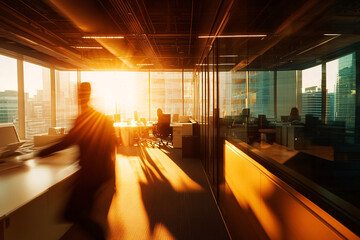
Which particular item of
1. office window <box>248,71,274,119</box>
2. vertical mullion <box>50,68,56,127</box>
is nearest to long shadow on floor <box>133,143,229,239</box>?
office window <box>248,71,274,119</box>

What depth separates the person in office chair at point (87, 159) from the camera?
1981 mm

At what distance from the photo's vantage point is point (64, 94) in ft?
37.3

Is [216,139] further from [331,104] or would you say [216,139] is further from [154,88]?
[154,88]

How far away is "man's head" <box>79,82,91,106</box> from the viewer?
2097 mm

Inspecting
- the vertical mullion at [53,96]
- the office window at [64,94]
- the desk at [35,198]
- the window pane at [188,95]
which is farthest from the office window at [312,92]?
the vertical mullion at [53,96]

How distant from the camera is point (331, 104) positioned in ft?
5.17

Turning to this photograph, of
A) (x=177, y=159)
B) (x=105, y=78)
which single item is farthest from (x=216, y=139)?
(x=105, y=78)

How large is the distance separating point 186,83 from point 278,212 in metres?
10.7

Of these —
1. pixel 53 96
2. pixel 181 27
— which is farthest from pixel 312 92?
pixel 53 96

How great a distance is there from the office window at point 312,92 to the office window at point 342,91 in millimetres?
80

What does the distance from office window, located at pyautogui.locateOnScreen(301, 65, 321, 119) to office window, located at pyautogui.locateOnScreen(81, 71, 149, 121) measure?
10.0 m

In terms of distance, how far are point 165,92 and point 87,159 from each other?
10.5 metres

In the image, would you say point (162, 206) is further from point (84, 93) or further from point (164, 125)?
point (164, 125)

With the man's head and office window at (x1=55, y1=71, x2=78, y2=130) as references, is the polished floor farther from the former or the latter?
office window at (x1=55, y1=71, x2=78, y2=130)
